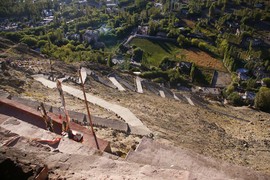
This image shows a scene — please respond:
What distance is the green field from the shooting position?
194ft

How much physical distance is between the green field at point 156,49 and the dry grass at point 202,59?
8.50 ft

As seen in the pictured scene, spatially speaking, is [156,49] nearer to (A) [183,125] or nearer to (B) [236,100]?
(B) [236,100]

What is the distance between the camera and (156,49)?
63.4 m

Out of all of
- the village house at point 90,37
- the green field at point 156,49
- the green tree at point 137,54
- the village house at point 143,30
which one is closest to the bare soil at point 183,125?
the green tree at point 137,54

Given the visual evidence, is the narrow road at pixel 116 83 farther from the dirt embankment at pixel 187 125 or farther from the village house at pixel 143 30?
the village house at pixel 143 30

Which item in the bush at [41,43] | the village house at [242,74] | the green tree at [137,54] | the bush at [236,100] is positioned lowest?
the village house at [242,74]

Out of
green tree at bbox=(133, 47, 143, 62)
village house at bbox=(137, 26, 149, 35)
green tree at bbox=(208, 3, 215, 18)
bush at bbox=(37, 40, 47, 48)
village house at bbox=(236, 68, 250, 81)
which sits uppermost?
green tree at bbox=(208, 3, 215, 18)

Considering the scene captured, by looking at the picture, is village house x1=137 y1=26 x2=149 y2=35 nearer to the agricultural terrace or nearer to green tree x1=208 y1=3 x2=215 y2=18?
the agricultural terrace

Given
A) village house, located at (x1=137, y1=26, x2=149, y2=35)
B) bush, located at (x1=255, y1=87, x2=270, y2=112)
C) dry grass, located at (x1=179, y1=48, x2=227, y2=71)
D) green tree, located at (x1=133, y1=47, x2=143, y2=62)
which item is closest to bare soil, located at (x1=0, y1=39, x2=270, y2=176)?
bush, located at (x1=255, y1=87, x2=270, y2=112)

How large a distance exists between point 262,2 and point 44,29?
66.1 meters

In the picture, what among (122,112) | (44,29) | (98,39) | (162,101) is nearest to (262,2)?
(98,39)

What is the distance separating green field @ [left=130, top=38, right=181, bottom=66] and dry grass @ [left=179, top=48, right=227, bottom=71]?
2.59 meters

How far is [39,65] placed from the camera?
104 ft

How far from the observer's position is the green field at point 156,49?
194 ft
